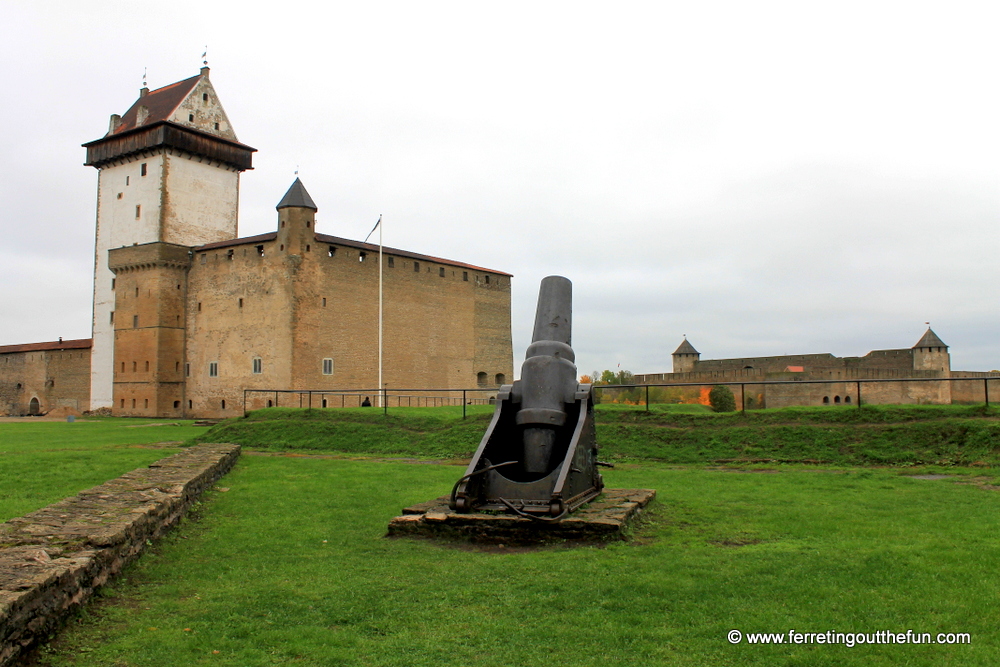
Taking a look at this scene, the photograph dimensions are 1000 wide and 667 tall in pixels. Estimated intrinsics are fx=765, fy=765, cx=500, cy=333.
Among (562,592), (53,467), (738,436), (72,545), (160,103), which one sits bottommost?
(562,592)

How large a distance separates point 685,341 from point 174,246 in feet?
98.1

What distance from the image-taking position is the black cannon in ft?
20.8

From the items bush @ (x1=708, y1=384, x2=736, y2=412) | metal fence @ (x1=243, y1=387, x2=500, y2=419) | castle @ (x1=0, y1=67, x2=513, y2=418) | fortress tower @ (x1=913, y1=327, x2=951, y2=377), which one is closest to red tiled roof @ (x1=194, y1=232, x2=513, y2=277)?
castle @ (x1=0, y1=67, x2=513, y2=418)

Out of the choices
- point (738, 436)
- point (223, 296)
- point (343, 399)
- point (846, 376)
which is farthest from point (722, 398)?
point (223, 296)

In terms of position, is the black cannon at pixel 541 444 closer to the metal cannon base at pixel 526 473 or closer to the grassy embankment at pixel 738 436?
the metal cannon base at pixel 526 473

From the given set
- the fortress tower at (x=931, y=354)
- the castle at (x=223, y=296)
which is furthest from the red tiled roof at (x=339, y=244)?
the fortress tower at (x=931, y=354)

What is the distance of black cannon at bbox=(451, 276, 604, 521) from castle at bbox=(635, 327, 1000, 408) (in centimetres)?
2472

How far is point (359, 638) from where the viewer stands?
149 inches

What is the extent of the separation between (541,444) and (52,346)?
46.6 metres

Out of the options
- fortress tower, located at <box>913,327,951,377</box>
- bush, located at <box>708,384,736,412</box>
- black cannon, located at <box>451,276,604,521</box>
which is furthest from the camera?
fortress tower, located at <box>913,327,951,377</box>

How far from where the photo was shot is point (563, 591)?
14.9 ft

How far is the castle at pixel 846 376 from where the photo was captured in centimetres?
3256

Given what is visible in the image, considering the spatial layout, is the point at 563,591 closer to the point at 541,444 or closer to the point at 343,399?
the point at 541,444

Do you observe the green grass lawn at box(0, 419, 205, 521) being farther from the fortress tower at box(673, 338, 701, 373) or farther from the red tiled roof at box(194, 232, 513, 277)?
the fortress tower at box(673, 338, 701, 373)
